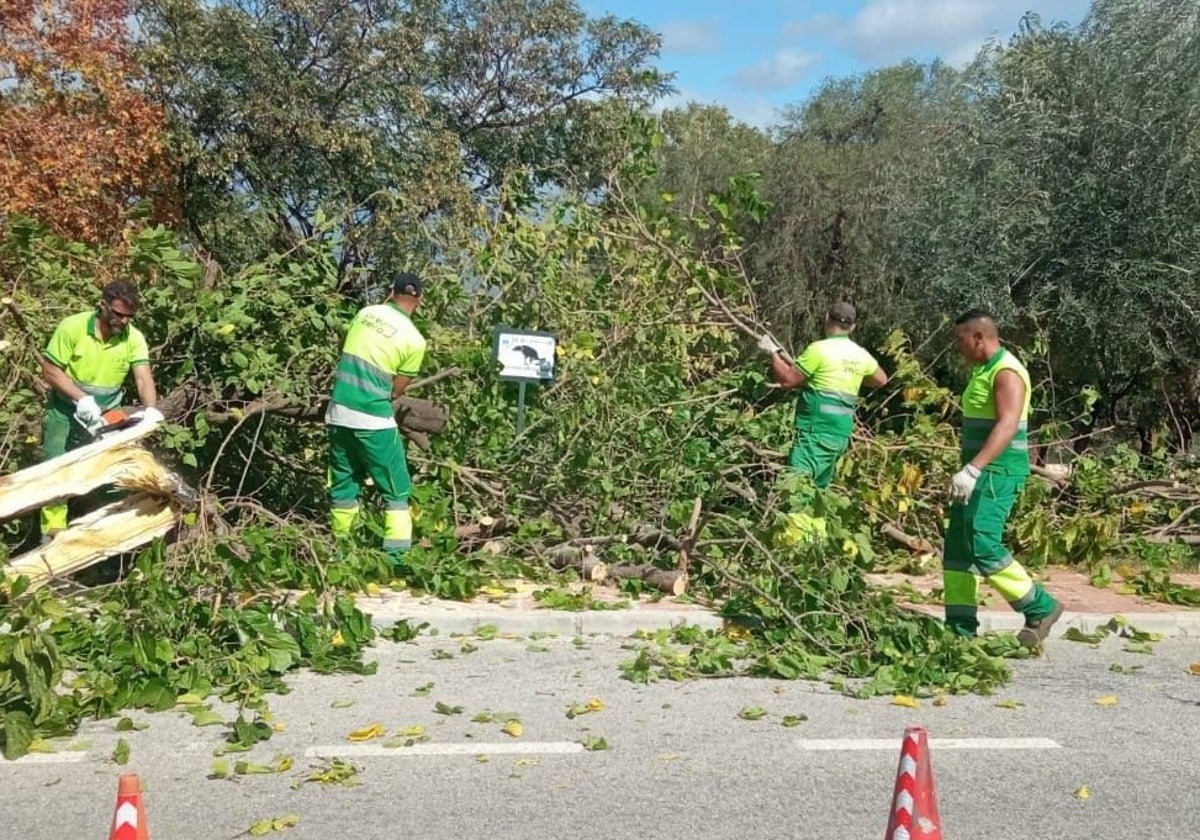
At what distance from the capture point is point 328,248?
Answer: 8.55m

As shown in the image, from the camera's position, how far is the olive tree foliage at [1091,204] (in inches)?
452

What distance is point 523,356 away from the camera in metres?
8.94

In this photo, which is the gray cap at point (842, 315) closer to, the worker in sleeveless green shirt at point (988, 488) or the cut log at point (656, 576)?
the worker in sleeveless green shirt at point (988, 488)

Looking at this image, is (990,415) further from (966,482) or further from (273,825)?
(273,825)

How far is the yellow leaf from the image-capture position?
16.3 ft

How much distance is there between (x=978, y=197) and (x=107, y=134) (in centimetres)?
1254

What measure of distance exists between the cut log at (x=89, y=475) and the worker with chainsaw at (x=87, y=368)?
48 centimetres

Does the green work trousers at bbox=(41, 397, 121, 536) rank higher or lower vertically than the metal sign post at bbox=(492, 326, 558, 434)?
lower

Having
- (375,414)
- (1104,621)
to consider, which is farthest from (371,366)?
(1104,621)

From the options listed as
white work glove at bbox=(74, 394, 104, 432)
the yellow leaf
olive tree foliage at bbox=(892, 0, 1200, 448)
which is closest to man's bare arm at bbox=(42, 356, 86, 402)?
white work glove at bbox=(74, 394, 104, 432)

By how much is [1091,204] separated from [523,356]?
651cm

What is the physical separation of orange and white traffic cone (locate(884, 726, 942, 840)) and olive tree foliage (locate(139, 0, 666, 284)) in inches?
573

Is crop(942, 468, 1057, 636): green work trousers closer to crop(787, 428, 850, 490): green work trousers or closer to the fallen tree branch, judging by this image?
crop(787, 428, 850, 490): green work trousers

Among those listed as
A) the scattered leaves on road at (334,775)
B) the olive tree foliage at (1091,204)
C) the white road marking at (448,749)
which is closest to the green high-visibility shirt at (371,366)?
the white road marking at (448,749)
